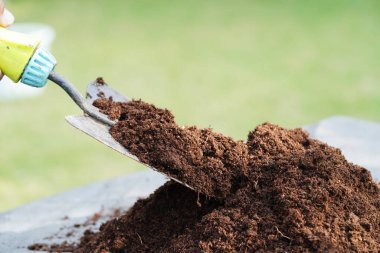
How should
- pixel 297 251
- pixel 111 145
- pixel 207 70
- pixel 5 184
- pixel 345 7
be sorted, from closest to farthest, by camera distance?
pixel 297 251 → pixel 111 145 → pixel 5 184 → pixel 207 70 → pixel 345 7

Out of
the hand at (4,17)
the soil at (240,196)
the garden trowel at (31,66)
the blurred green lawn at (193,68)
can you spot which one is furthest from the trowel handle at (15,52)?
the blurred green lawn at (193,68)

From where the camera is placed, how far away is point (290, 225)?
151cm

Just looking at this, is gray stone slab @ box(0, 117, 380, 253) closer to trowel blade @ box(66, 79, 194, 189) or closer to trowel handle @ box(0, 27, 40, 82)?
trowel blade @ box(66, 79, 194, 189)

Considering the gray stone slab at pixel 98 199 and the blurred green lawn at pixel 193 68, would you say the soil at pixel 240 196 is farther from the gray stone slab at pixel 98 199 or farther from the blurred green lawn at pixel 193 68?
the blurred green lawn at pixel 193 68

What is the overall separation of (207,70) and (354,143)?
2823 mm

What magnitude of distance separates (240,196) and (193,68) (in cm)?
375

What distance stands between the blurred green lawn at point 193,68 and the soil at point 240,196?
79.6 inches

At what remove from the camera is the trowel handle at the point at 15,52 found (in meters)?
1.65

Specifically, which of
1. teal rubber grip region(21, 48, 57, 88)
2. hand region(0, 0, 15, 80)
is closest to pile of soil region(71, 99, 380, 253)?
teal rubber grip region(21, 48, 57, 88)

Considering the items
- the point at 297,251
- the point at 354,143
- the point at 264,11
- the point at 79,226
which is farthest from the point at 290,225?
the point at 264,11

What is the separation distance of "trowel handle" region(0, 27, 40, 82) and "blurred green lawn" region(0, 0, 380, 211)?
2.03 meters

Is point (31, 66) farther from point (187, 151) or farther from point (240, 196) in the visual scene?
point (240, 196)

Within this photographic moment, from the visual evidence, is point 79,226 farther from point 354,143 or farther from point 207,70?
point 207,70

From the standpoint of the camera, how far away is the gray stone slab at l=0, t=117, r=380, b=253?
86.6 inches
